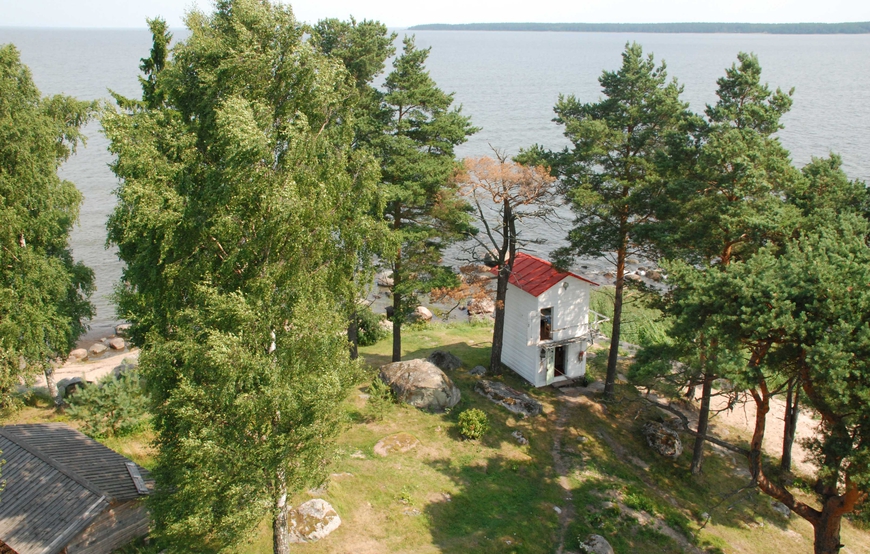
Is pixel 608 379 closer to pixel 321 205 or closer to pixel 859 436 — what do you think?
pixel 859 436

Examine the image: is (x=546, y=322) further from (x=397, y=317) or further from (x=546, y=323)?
(x=397, y=317)

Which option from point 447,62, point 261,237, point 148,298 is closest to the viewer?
point 261,237

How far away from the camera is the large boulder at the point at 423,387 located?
2692 cm

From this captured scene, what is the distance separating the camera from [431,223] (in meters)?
28.0

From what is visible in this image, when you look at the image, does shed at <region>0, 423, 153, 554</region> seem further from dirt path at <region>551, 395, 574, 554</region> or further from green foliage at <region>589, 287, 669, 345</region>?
green foliage at <region>589, 287, 669, 345</region>

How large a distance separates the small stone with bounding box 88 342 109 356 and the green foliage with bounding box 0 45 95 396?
17089 millimetres

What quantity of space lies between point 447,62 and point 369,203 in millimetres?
185611

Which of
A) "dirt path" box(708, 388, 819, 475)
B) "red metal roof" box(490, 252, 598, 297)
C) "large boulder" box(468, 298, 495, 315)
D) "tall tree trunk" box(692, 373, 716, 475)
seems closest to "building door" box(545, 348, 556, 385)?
"red metal roof" box(490, 252, 598, 297)

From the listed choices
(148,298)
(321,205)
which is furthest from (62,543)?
(321,205)

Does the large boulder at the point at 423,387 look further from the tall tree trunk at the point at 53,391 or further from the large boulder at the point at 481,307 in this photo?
the large boulder at the point at 481,307

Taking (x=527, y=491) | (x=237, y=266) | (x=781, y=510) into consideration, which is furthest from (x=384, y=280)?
(x=237, y=266)

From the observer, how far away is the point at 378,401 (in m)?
25.8

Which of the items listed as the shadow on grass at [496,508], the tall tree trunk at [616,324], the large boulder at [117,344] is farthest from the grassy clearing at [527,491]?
the large boulder at [117,344]

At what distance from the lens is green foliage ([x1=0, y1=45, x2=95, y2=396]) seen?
22.6 metres
